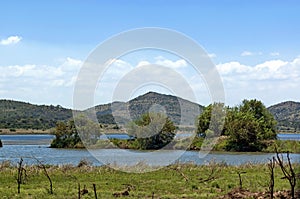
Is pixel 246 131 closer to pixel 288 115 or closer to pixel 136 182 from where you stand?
pixel 136 182

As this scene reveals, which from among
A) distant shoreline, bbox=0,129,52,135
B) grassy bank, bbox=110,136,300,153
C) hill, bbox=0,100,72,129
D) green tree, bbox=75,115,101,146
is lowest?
grassy bank, bbox=110,136,300,153

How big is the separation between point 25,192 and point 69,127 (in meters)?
57.1

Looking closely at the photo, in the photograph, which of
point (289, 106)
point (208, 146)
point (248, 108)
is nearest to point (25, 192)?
point (208, 146)

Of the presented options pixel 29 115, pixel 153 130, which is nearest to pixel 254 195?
pixel 153 130

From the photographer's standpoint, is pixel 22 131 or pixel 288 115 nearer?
pixel 22 131

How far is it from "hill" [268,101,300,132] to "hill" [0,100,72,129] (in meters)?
55.5

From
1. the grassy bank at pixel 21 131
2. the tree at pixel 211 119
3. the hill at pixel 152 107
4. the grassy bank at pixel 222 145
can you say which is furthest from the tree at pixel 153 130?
the grassy bank at pixel 21 131

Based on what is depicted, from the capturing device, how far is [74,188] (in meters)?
18.5

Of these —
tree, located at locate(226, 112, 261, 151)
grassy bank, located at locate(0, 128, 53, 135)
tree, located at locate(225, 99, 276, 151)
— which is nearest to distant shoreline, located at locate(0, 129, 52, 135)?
grassy bank, located at locate(0, 128, 53, 135)

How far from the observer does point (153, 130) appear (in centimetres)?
5294

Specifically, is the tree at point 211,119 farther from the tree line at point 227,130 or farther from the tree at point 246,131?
the tree at point 246,131

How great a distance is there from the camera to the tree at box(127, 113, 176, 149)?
139ft

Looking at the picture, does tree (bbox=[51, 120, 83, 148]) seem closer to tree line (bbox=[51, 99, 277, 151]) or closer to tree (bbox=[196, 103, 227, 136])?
tree line (bbox=[51, 99, 277, 151])

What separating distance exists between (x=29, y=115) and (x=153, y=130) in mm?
91884
